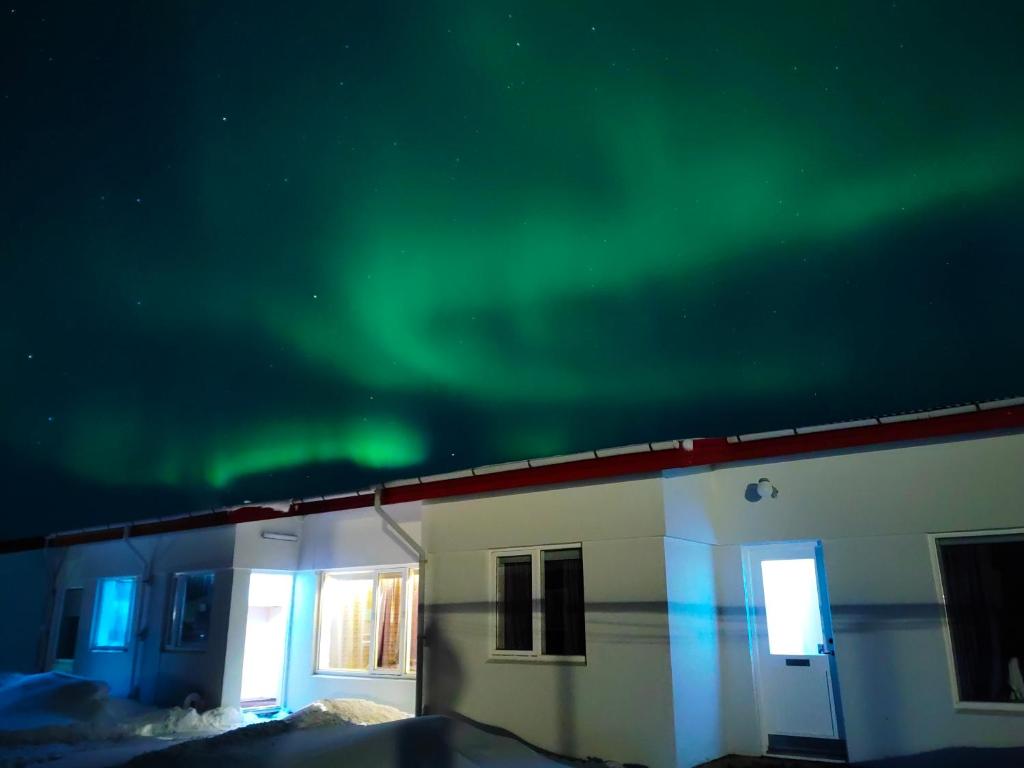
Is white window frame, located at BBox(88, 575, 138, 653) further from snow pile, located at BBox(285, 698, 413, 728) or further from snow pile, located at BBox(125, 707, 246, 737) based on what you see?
snow pile, located at BBox(285, 698, 413, 728)

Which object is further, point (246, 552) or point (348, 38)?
point (246, 552)

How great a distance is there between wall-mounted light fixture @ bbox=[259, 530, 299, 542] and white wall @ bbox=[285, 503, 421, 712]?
174 mm

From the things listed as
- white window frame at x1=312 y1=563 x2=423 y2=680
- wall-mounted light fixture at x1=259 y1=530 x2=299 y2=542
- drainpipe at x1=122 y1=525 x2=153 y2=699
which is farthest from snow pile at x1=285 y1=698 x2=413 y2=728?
drainpipe at x1=122 y1=525 x2=153 y2=699

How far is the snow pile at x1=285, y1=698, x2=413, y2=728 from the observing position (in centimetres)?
842

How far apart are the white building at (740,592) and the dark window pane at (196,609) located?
389 cm

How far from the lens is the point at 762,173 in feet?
31.6

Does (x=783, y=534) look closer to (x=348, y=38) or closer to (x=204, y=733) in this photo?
(x=348, y=38)

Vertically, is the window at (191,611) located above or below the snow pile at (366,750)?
above

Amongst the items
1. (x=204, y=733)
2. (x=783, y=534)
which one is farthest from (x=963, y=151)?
(x=204, y=733)

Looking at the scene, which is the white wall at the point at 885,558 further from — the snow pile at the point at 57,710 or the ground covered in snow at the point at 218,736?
the snow pile at the point at 57,710

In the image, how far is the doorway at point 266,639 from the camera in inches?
440

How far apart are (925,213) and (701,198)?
18.0ft

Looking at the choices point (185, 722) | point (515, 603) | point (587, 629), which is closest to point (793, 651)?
point (587, 629)

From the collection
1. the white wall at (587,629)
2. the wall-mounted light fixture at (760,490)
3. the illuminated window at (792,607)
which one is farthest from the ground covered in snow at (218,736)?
the wall-mounted light fixture at (760,490)
